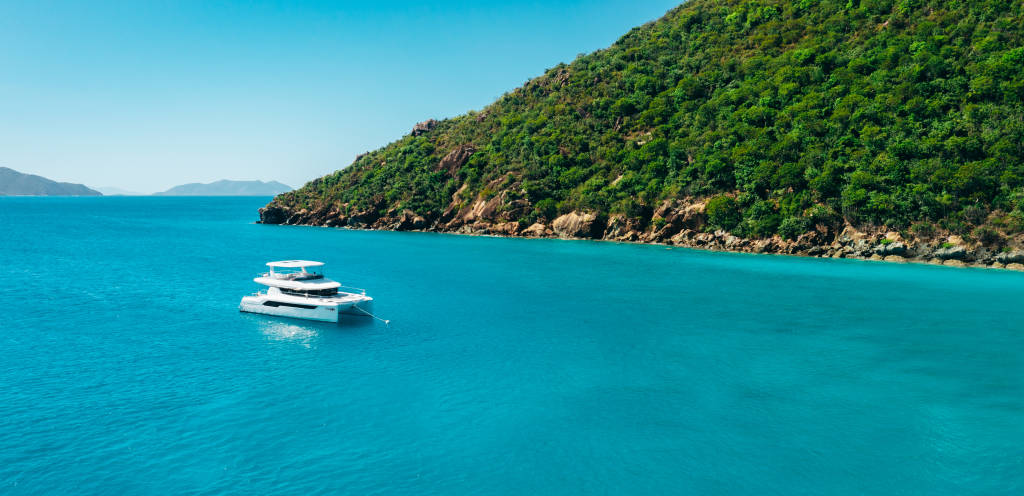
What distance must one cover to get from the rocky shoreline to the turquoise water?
37.5 ft

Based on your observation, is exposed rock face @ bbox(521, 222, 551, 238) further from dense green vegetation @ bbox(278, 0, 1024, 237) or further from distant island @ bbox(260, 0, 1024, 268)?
dense green vegetation @ bbox(278, 0, 1024, 237)

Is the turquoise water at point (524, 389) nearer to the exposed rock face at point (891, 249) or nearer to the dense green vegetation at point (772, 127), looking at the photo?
the exposed rock face at point (891, 249)

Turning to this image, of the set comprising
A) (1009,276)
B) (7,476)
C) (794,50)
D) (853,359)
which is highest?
(794,50)

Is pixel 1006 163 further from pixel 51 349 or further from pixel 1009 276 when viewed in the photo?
pixel 51 349

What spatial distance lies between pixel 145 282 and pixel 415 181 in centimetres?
8835

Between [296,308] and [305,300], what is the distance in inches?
53.8

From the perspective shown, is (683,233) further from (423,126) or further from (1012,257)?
(423,126)

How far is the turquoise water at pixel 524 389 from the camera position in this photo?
2333 centimetres

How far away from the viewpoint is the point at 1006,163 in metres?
78.5

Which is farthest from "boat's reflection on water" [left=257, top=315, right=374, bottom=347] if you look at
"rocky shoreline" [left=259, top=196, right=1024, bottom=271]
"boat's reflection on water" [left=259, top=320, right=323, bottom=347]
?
"rocky shoreline" [left=259, top=196, right=1024, bottom=271]

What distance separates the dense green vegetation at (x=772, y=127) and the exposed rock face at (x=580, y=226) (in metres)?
2.99

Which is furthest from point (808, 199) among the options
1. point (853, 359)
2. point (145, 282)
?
point (145, 282)

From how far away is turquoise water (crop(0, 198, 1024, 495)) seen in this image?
2333 centimetres

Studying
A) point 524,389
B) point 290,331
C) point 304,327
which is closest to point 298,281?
point 304,327
